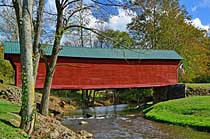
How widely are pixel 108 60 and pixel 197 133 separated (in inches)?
675

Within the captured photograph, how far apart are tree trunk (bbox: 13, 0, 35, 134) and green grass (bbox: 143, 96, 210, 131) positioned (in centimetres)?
938

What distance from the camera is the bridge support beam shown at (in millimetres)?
31630

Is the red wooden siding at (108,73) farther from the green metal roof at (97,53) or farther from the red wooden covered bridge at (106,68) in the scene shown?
the green metal roof at (97,53)

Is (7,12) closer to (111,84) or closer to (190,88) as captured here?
(111,84)

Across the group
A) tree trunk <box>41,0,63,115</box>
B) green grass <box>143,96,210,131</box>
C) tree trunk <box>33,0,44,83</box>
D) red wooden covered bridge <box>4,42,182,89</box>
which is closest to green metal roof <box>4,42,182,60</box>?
red wooden covered bridge <box>4,42,182,89</box>

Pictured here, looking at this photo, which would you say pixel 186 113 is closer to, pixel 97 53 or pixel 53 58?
pixel 53 58

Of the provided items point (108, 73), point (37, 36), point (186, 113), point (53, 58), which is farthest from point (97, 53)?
point (37, 36)

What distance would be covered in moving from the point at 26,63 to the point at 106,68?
22.4 m

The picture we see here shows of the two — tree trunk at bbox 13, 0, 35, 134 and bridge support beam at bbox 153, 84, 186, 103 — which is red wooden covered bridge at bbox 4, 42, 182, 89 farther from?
tree trunk at bbox 13, 0, 35, 134

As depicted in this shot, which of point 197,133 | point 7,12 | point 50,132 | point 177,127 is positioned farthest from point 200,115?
point 7,12

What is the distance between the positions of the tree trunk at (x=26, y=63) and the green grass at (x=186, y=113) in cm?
938

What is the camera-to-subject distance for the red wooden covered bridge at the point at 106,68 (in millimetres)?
29805

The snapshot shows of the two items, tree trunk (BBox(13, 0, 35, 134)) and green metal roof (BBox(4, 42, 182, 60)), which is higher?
green metal roof (BBox(4, 42, 182, 60))

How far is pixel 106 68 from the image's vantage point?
1264 inches
